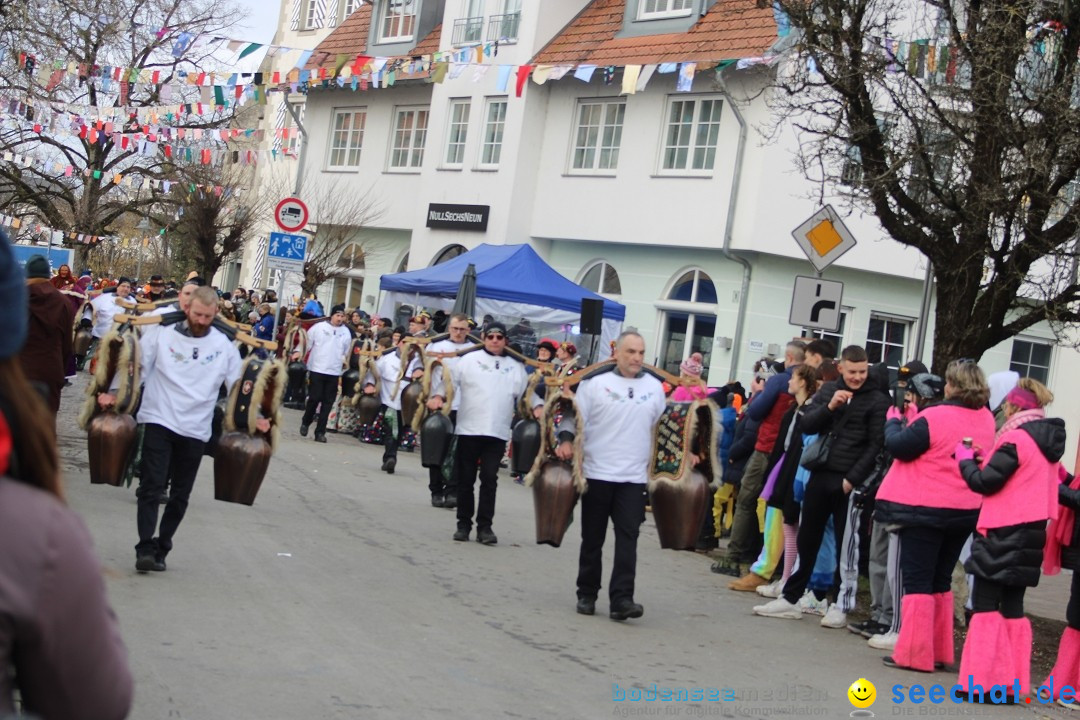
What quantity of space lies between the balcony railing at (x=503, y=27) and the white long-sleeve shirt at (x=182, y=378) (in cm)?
2443

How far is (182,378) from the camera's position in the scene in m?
9.23

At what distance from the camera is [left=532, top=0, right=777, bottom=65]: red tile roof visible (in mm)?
27516

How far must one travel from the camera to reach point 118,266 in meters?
70.6

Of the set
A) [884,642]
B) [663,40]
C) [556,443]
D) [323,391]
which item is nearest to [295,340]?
[323,391]

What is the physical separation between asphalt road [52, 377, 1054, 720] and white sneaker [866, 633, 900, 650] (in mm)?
137

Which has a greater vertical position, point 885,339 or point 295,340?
point 885,339

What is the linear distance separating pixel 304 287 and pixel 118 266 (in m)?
38.3

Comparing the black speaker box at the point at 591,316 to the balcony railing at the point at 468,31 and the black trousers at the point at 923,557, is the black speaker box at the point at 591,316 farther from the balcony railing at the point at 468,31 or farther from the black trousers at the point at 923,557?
the black trousers at the point at 923,557

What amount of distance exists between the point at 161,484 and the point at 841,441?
4.66 metres

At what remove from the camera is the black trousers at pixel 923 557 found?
8891 mm

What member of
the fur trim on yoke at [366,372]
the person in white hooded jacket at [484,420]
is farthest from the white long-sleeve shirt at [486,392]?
the fur trim on yoke at [366,372]

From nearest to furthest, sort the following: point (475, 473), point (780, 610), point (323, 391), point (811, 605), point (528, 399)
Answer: point (780, 610), point (811, 605), point (528, 399), point (475, 473), point (323, 391)

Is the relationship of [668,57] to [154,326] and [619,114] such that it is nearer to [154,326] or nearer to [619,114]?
[619,114]

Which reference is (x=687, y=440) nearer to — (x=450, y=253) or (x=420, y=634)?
(x=420, y=634)
